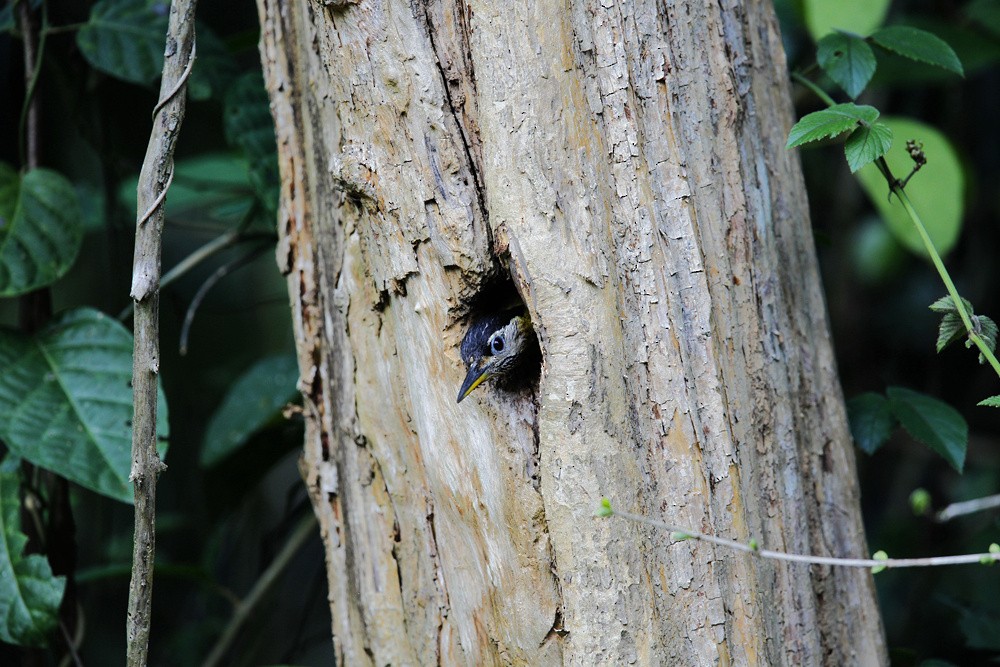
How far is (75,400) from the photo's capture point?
199 cm

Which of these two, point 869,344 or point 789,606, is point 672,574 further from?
point 869,344

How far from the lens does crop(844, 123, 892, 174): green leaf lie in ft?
→ 4.91

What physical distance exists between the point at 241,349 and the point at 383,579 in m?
2.60

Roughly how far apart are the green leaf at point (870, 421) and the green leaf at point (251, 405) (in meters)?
1.49

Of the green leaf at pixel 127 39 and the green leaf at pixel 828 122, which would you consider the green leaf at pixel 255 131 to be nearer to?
the green leaf at pixel 127 39

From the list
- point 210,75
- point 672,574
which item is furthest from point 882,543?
point 210,75

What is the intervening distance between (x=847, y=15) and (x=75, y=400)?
6.53ft

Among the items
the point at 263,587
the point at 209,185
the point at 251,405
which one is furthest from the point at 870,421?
the point at 209,185

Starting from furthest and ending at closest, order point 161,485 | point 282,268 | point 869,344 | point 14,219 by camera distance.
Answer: point 869,344 → point 161,485 → point 14,219 → point 282,268

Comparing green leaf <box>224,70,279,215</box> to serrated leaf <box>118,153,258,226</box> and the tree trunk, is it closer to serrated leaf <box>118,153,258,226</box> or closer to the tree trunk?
serrated leaf <box>118,153,258,226</box>

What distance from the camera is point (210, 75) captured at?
8.01 feet

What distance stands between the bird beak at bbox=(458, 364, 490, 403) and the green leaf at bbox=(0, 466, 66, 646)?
1.02 metres

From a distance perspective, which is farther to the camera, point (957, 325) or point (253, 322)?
point (253, 322)

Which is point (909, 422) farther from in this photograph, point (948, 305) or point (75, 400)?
point (75, 400)
